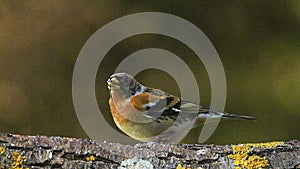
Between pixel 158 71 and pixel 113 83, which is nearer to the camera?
pixel 113 83

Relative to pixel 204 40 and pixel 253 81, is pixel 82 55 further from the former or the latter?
pixel 253 81

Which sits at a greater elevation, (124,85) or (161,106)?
(124,85)

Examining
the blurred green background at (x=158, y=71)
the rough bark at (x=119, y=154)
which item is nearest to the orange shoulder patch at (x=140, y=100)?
the blurred green background at (x=158, y=71)

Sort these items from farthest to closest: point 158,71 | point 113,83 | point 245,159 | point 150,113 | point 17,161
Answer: point 158,71 < point 113,83 < point 150,113 < point 245,159 < point 17,161

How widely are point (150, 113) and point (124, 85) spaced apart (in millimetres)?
207

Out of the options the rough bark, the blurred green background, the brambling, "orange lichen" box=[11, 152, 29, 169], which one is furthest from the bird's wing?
"orange lichen" box=[11, 152, 29, 169]

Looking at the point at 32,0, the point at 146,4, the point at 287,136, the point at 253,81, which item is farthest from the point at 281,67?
the point at 32,0

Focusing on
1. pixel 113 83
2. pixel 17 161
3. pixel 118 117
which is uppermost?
pixel 113 83

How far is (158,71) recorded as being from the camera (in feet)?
7.86

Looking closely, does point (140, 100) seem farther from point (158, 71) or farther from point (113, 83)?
point (158, 71)

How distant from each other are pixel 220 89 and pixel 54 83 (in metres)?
0.66

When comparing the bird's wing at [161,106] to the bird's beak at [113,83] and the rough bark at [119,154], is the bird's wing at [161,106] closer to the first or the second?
the bird's beak at [113,83]

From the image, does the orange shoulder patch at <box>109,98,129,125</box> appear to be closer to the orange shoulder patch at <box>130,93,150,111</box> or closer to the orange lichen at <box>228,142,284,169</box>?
the orange shoulder patch at <box>130,93,150,111</box>

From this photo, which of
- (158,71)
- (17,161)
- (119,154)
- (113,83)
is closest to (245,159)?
(119,154)
